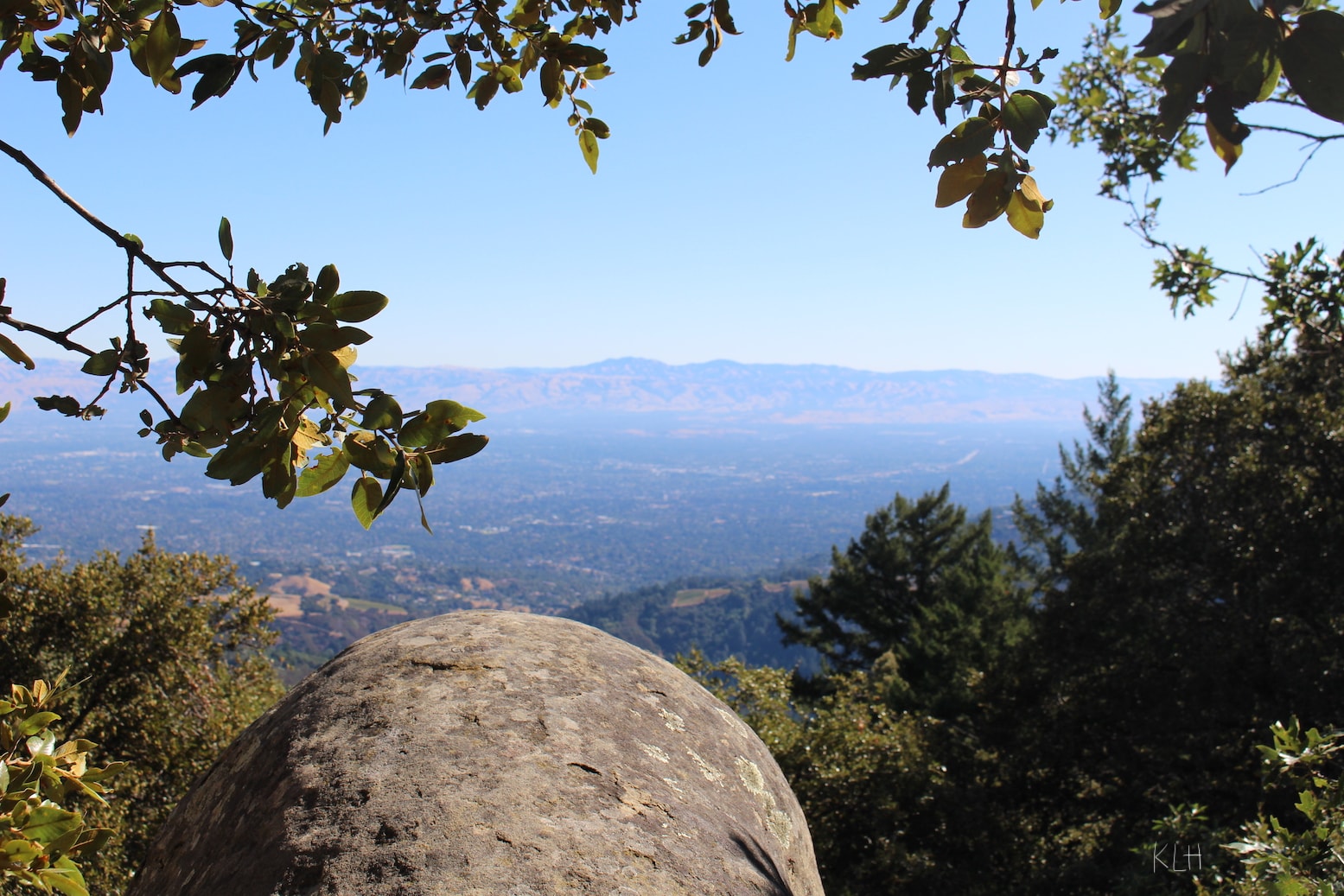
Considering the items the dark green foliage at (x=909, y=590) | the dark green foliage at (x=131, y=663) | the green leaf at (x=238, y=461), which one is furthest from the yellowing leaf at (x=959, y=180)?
the dark green foliage at (x=909, y=590)

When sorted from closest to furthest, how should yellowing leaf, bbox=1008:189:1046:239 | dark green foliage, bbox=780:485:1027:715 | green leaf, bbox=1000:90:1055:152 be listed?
green leaf, bbox=1000:90:1055:152, yellowing leaf, bbox=1008:189:1046:239, dark green foliage, bbox=780:485:1027:715

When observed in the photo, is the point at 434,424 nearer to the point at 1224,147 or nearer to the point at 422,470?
the point at 422,470

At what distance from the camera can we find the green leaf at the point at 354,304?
1.59 metres

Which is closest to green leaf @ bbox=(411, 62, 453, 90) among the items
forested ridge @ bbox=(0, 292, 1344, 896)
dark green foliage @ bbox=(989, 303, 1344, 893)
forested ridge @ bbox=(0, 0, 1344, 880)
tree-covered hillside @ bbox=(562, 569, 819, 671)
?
forested ridge @ bbox=(0, 0, 1344, 880)

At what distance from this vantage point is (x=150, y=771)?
433 inches

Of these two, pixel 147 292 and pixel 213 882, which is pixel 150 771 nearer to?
pixel 213 882

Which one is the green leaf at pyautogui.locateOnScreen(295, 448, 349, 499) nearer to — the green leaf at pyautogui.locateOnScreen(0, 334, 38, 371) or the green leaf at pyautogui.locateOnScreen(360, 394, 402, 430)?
the green leaf at pyautogui.locateOnScreen(360, 394, 402, 430)

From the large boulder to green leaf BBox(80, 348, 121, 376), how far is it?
1.38 meters

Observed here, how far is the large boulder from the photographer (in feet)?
6.97

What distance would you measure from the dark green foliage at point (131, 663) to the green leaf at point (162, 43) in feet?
36.3

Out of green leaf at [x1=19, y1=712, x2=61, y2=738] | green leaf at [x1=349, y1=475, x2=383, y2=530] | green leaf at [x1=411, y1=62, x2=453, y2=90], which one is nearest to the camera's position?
green leaf at [x1=349, y1=475, x2=383, y2=530]

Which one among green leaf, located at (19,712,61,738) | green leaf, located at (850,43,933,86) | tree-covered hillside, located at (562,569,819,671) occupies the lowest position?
tree-covered hillside, located at (562,569,819,671)

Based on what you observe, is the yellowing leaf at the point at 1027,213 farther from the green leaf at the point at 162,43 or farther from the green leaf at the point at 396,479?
the green leaf at the point at 162,43

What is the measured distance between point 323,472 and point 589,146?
202 cm
